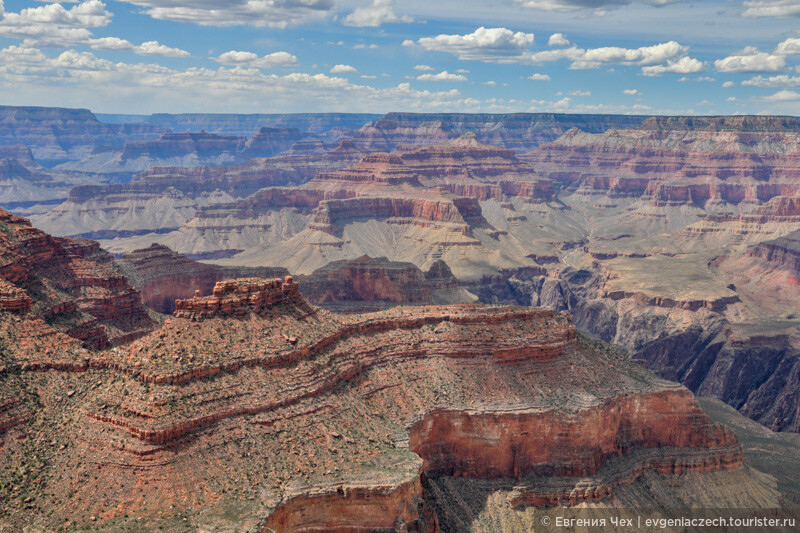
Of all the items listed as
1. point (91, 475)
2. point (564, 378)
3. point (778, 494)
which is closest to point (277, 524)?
point (91, 475)

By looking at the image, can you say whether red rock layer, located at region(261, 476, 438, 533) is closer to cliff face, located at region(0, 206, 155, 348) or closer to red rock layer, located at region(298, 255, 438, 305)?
cliff face, located at region(0, 206, 155, 348)

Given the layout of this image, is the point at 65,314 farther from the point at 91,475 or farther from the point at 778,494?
the point at 778,494

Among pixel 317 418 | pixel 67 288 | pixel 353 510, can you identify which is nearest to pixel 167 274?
pixel 67 288

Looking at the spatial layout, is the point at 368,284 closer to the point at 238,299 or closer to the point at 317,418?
the point at 238,299

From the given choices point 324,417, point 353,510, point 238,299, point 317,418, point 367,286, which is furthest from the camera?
point 367,286

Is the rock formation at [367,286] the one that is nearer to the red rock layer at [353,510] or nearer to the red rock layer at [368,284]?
the red rock layer at [368,284]

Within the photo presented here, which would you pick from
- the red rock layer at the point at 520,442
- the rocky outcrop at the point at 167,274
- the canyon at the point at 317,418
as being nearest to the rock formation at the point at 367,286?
the rocky outcrop at the point at 167,274
